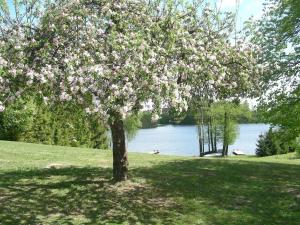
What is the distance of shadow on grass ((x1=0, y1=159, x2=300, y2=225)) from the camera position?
12.5 metres

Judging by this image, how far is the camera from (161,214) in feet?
43.0

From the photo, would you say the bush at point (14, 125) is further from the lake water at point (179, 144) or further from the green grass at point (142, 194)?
the lake water at point (179, 144)

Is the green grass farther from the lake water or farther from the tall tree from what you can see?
the lake water

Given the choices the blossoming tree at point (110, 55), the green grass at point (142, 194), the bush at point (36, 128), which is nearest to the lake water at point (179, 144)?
the bush at point (36, 128)

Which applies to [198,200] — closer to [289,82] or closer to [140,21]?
[140,21]

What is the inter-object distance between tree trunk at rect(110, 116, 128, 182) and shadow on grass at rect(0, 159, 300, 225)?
0.47 meters

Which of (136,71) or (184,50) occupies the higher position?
(184,50)

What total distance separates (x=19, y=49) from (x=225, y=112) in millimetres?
50714

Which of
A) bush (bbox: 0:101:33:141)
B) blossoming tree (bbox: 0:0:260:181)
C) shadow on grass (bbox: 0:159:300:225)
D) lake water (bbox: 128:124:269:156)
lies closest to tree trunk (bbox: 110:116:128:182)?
shadow on grass (bbox: 0:159:300:225)

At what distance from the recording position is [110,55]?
1130 centimetres

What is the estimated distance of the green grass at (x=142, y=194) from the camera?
1261cm

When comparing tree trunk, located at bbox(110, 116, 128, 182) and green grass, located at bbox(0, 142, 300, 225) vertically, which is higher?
tree trunk, located at bbox(110, 116, 128, 182)

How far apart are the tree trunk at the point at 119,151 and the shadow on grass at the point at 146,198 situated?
1.55 feet

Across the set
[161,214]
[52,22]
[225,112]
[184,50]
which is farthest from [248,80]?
[225,112]
